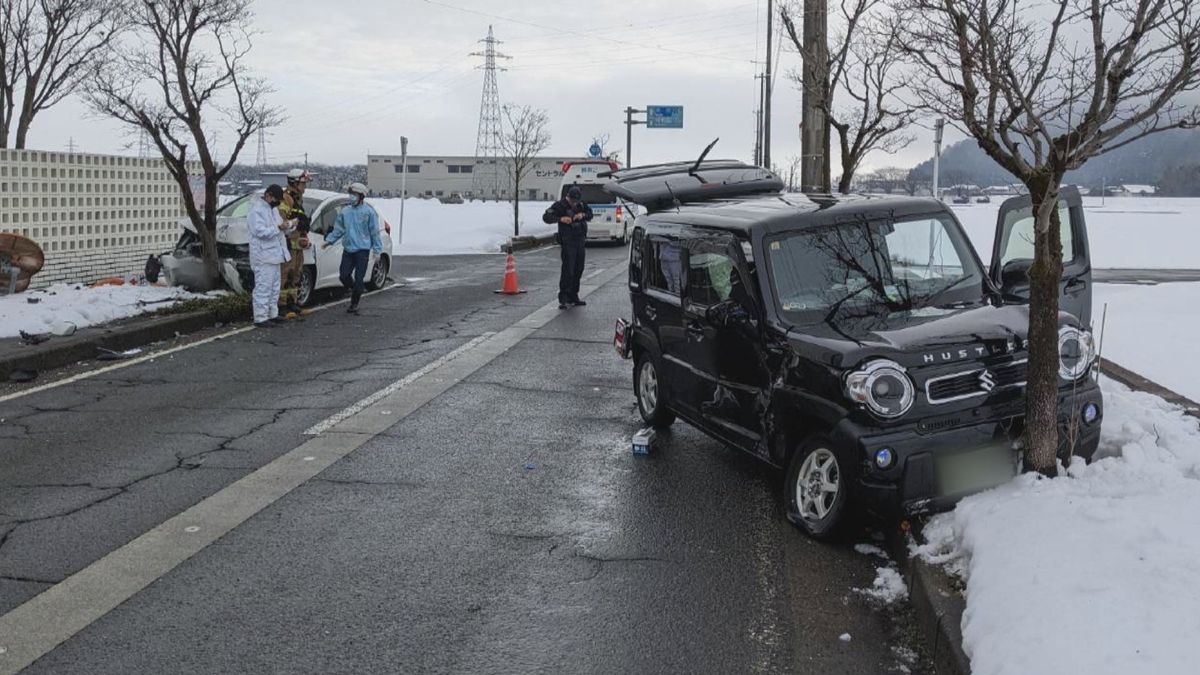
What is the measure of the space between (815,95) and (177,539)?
10.8 meters

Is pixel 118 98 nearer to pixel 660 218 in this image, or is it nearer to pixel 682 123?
pixel 660 218

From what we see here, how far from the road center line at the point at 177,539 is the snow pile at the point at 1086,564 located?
353cm

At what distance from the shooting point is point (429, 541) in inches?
216

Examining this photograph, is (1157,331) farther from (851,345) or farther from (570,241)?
(570,241)

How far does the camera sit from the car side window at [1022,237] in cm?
807

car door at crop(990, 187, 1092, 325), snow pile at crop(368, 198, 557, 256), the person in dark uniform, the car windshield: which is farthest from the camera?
snow pile at crop(368, 198, 557, 256)

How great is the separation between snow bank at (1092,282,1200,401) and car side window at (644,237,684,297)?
3.92 metres

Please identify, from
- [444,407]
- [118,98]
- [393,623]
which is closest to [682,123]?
[118,98]

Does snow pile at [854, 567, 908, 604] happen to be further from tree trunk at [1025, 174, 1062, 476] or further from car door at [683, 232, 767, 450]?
car door at [683, 232, 767, 450]

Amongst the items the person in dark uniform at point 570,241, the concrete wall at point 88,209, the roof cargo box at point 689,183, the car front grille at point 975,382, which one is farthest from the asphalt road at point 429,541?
the concrete wall at point 88,209

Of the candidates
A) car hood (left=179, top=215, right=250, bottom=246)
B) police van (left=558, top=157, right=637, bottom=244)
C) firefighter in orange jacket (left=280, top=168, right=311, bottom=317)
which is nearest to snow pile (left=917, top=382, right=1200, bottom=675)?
firefighter in orange jacket (left=280, top=168, right=311, bottom=317)

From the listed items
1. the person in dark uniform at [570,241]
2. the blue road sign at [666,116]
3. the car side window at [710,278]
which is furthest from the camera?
the blue road sign at [666,116]

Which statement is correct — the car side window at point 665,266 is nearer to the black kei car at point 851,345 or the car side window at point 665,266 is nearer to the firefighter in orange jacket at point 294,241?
the black kei car at point 851,345

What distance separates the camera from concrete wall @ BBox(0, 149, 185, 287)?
51.2ft
